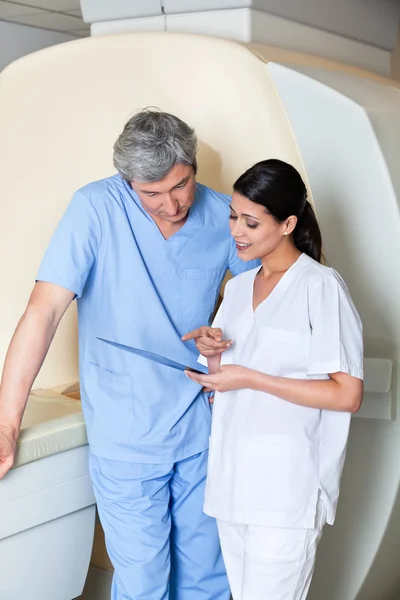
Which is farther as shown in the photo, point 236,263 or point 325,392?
point 236,263

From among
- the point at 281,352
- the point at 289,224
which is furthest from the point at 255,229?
the point at 281,352

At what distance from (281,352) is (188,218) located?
1.46 feet

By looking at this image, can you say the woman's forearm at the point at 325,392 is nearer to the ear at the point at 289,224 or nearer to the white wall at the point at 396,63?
the ear at the point at 289,224

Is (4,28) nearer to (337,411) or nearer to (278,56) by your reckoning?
(278,56)

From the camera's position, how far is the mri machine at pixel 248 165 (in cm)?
194

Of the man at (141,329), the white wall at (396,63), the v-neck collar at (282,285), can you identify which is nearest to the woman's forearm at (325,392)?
the v-neck collar at (282,285)

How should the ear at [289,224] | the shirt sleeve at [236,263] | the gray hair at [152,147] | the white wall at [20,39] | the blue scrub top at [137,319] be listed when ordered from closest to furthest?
the ear at [289,224]
the gray hair at [152,147]
the blue scrub top at [137,319]
the shirt sleeve at [236,263]
the white wall at [20,39]

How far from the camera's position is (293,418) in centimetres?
161

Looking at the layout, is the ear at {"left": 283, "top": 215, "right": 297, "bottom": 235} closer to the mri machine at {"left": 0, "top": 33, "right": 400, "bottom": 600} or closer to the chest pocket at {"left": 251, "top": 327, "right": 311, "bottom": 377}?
the chest pocket at {"left": 251, "top": 327, "right": 311, "bottom": 377}

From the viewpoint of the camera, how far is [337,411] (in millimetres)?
1607

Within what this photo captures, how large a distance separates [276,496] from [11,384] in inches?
22.3

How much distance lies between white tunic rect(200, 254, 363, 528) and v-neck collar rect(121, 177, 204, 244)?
320 millimetres

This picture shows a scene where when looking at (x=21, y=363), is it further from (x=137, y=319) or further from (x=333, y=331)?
(x=333, y=331)

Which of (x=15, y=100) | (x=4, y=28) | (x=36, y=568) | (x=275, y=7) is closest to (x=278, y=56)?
(x=275, y=7)
